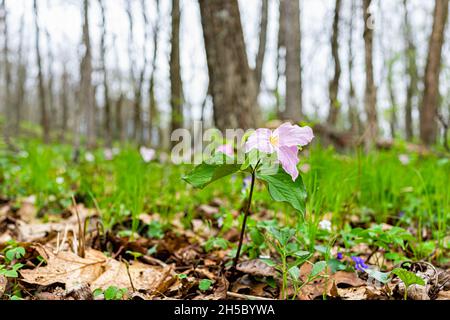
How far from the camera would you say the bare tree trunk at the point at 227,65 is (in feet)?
10.4

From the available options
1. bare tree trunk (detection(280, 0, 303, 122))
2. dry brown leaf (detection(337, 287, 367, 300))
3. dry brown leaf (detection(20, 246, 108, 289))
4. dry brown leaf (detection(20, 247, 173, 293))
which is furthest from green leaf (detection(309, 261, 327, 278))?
bare tree trunk (detection(280, 0, 303, 122))

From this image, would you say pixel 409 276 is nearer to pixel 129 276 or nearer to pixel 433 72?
pixel 129 276

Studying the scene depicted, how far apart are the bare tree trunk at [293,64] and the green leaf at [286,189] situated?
3.94m

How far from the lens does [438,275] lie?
3.61ft

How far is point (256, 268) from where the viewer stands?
1204 millimetres

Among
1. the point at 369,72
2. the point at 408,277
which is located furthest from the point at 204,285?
the point at 369,72

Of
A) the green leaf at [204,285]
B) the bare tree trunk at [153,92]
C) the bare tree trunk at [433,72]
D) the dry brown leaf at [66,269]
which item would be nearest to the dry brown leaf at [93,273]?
the dry brown leaf at [66,269]

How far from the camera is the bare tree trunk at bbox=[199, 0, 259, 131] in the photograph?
3.17 metres

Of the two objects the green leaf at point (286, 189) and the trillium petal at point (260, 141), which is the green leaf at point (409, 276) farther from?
the trillium petal at point (260, 141)

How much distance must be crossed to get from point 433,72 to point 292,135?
5.81 metres
